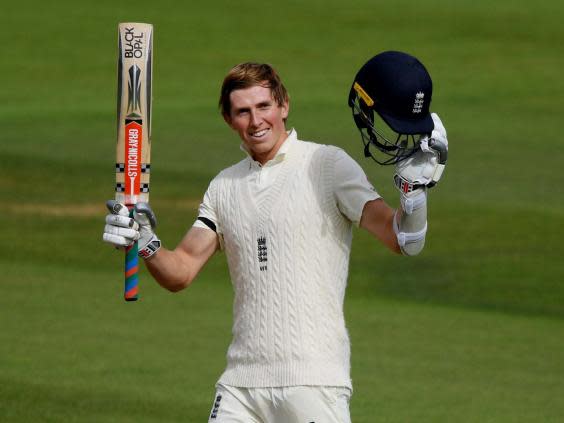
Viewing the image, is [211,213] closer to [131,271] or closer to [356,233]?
[131,271]

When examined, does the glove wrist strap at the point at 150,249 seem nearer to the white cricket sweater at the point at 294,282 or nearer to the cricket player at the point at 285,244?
the cricket player at the point at 285,244

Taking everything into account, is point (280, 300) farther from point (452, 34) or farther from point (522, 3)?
point (522, 3)

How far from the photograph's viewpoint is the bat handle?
5914mm

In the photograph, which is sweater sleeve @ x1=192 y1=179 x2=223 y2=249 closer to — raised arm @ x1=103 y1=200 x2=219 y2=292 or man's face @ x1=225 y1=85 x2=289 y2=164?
raised arm @ x1=103 y1=200 x2=219 y2=292

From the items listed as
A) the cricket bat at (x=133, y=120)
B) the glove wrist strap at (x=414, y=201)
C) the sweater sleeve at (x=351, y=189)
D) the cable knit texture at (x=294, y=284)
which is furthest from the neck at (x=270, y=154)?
the glove wrist strap at (x=414, y=201)

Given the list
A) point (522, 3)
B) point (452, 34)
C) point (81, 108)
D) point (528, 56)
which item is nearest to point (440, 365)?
point (81, 108)

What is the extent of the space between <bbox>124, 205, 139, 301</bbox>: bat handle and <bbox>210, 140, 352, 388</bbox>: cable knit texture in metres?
0.44

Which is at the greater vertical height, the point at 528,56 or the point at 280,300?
the point at 528,56

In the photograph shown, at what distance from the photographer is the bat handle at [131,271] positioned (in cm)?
591

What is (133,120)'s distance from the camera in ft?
19.8

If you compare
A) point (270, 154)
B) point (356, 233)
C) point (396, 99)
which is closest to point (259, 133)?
point (270, 154)

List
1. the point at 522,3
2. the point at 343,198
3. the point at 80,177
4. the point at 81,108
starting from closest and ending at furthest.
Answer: the point at 343,198
the point at 80,177
the point at 81,108
the point at 522,3

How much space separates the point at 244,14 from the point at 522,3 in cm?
628

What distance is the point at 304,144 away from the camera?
19.5 ft
